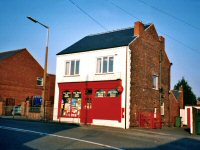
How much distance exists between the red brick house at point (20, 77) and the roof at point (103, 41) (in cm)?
1354

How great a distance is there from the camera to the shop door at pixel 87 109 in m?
26.0

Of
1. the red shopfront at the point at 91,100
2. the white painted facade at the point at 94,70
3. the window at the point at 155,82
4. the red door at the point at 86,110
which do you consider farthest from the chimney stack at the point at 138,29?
the red door at the point at 86,110

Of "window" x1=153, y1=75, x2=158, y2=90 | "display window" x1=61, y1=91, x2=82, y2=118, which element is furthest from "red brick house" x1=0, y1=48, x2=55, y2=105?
"window" x1=153, y1=75, x2=158, y2=90

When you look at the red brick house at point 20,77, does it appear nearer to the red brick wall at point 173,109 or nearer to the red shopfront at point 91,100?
the red shopfront at point 91,100

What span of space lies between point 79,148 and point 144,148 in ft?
9.89

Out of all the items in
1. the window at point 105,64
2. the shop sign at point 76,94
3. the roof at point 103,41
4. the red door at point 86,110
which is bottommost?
the red door at point 86,110

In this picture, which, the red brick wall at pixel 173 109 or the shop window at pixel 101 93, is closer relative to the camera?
the shop window at pixel 101 93

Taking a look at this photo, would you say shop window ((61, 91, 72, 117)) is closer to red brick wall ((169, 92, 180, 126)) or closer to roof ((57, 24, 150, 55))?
roof ((57, 24, 150, 55))

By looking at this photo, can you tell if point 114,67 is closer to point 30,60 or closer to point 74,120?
point 74,120

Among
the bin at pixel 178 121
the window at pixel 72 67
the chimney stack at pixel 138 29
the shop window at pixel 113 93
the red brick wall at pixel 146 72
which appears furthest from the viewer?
the bin at pixel 178 121

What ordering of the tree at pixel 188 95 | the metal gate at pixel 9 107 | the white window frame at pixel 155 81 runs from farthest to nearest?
1. the tree at pixel 188 95
2. the metal gate at pixel 9 107
3. the white window frame at pixel 155 81

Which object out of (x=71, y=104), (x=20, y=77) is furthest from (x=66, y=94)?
(x=20, y=77)

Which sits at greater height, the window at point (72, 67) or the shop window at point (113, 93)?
the window at point (72, 67)

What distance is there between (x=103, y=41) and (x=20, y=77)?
60.2 ft
